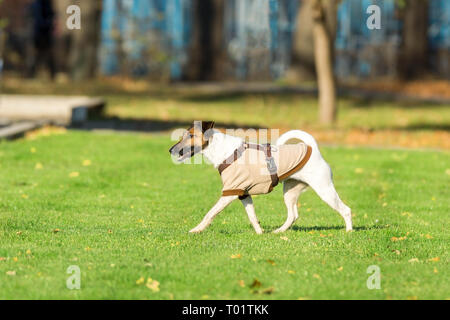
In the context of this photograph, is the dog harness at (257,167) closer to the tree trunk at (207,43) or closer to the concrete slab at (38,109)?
the concrete slab at (38,109)

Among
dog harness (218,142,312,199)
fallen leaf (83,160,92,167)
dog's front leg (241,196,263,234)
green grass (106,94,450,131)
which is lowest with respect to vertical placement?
green grass (106,94,450,131)

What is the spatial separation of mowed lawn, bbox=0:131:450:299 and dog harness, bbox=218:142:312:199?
19.9 inches

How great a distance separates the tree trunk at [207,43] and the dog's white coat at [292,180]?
82.7ft

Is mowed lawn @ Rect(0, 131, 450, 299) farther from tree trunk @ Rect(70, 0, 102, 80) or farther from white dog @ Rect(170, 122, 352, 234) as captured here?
tree trunk @ Rect(70, 0, 102, 80)

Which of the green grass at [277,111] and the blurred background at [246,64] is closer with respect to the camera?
the blurred background at [246,64]

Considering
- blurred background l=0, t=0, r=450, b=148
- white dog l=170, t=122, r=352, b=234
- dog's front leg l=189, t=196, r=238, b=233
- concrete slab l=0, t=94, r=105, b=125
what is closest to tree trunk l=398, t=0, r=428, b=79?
blurred background l=0, t=0, r=450, b=148

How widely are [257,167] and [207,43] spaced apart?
Result: 26.1 meters

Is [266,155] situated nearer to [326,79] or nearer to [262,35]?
[326,79]

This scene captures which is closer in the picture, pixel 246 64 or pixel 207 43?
pixel 207 43

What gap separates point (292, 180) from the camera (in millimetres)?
9078

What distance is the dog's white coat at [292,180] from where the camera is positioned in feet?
27.9

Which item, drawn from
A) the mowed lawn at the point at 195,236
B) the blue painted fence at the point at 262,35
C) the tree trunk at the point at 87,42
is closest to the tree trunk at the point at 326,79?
the mowed lawn at the point at 195,236

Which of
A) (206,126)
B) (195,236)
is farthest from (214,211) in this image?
(206,126)

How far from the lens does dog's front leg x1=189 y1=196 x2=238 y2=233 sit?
28.1 feet
